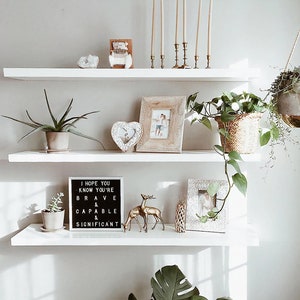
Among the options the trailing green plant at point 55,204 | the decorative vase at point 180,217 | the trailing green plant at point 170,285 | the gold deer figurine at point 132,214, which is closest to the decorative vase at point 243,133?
the decorative vase at point 180,217

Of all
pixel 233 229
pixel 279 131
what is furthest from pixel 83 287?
pixel 279 131

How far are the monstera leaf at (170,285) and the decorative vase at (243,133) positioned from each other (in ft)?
2.05

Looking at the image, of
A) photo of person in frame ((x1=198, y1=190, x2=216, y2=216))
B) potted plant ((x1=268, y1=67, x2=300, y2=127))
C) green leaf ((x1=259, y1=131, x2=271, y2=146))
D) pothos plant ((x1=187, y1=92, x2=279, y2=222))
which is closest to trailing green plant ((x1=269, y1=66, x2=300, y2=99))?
potted plant ((x1=268, y1=67, x2=300, y2=127))

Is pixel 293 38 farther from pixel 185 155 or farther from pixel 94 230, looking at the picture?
pixel 94 230

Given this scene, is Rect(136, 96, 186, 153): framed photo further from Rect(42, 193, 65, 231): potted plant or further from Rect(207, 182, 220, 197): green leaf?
Rect(42, 193, 65, 231): potted plant

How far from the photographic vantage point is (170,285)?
2.19m

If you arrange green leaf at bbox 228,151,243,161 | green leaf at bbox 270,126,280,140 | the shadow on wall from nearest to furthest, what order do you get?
green leaf at bbox 228,151,243,161 < green leaf at bbox 270,126,280,140 < the shadow on wall

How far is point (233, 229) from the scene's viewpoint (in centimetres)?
225

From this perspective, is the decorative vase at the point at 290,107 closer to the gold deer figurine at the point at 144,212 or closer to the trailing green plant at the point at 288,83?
the trailing green plant at the point at 288,83

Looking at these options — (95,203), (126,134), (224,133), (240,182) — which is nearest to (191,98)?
(224,133)

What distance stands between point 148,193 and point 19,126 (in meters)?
0.70

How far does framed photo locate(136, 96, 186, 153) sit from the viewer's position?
7.14 ft

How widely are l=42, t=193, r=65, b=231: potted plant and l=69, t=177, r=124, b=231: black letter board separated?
46 mm

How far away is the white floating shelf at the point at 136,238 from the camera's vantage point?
82.7 inches
